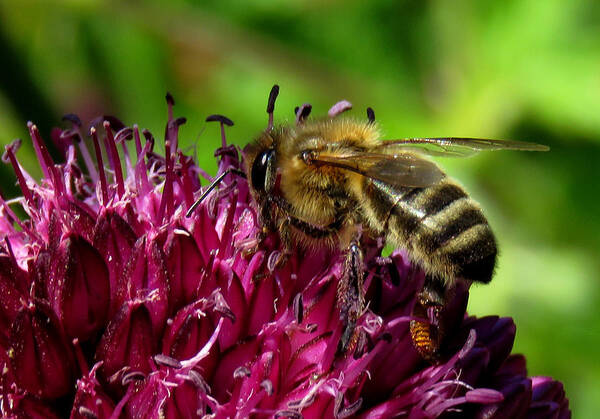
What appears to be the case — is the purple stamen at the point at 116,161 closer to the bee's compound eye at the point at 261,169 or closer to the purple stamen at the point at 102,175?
the purple stamen at the point at 102,175

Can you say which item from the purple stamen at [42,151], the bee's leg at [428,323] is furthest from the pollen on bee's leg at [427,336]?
the purple stamen at [42,151]

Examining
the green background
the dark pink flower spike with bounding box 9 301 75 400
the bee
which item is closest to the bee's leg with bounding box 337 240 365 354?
the bee

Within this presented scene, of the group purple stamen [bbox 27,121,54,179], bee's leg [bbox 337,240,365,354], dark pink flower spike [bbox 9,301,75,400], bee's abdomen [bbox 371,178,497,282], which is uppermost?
purple stamen [bbox 27,121,54,179]

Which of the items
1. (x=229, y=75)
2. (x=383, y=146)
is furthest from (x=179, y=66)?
(x=383, y=146)

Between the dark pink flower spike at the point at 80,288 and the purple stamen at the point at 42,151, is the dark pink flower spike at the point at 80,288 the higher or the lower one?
the lower one

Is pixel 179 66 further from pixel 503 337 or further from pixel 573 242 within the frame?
pixel 503 337

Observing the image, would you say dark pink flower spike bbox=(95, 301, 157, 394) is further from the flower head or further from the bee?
the bee
